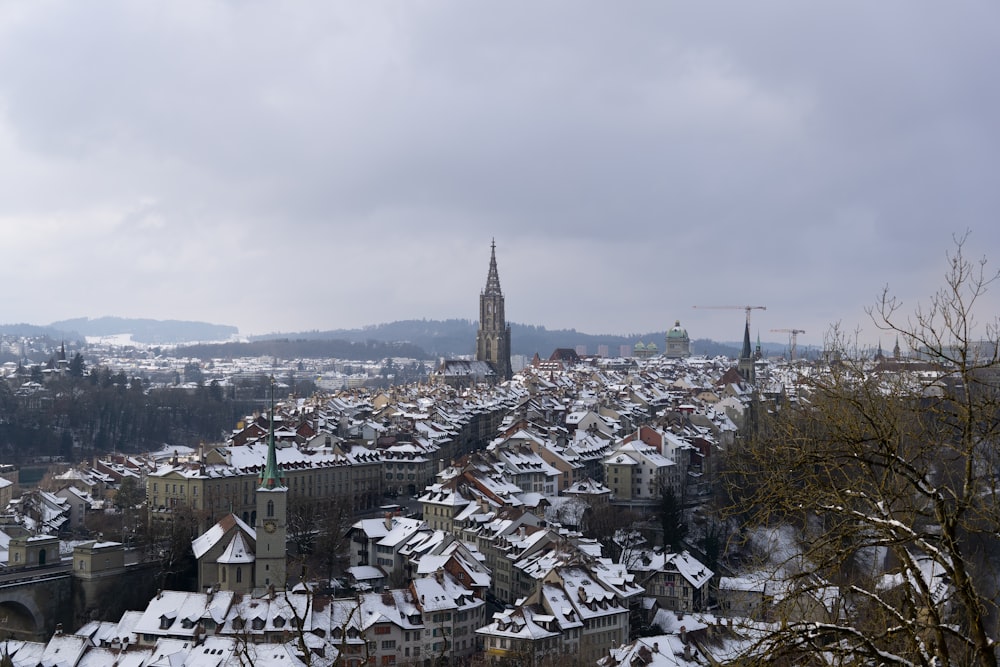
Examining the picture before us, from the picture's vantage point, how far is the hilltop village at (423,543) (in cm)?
3088

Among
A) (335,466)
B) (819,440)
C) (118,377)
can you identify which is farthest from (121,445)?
(819,440)

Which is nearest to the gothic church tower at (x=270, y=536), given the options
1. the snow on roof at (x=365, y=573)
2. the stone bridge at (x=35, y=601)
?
the snow on roof at (x=365, y=573)

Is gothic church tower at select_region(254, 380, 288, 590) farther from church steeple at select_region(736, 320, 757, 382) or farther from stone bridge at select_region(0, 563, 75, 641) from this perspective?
church steeple at select_region(736, 320, 757, 382)

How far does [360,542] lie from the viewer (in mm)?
42781

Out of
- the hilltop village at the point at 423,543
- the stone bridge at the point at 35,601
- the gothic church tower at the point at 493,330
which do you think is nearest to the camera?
the hilltop village at the point at 423,543

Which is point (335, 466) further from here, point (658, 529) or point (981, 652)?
point (981, 652)

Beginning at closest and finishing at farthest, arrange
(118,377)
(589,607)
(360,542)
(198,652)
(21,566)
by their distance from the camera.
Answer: (198,652)
(589,607)
(21,566)
(360,542)
(118,377)

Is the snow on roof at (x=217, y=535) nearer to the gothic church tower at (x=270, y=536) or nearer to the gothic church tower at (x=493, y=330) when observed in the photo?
the gothic church tower at (x=270, y=536)

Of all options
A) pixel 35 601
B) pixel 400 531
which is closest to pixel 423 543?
pixel 400 531

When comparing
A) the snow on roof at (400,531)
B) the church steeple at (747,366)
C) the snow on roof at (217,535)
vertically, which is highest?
the church steeple at (747,366)

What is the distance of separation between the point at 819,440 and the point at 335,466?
162ft

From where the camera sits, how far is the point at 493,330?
124188mm

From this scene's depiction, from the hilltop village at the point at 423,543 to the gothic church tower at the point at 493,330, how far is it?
4703 centimetres

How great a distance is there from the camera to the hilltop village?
30.9 m
